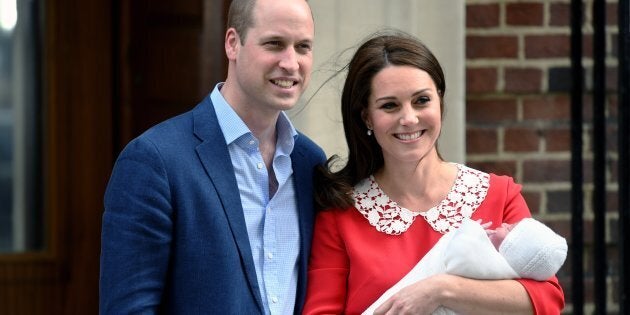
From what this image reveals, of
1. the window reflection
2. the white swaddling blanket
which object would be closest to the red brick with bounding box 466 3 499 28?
the white swaddling blanket

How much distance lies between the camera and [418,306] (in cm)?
292

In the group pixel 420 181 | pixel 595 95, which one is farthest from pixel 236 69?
pixel 595 95

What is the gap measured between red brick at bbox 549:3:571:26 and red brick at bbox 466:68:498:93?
0.90 feet

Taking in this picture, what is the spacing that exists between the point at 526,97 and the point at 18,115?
1830 millimetres

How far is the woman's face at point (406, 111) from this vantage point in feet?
10.0

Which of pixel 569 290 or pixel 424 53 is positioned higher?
pixel 424 53

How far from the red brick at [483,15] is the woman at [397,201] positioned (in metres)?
1.14

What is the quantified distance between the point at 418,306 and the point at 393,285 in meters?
0.13

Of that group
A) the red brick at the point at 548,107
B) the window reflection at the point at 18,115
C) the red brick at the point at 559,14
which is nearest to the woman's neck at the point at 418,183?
the red brick at the point at 548,107

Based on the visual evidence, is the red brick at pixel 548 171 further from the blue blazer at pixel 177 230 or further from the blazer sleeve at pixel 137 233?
the blazer sleeve at pixel 137 233

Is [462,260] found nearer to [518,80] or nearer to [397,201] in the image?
[397,201]

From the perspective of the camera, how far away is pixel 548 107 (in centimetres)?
431

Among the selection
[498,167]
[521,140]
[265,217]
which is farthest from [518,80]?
[265,217]

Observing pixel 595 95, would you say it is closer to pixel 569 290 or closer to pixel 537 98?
pixel 537 98
